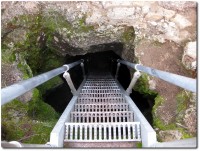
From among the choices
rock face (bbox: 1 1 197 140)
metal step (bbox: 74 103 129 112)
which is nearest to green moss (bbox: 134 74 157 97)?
rock face (bbox: 1 1 197 140)

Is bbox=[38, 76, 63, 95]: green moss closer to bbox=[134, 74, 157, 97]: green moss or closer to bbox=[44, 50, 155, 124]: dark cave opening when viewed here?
bbox=[44, 50, 155, 124]: dark cave opening

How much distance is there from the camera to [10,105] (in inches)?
202

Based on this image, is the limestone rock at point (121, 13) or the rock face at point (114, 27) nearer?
the rock face at point (114, 27)

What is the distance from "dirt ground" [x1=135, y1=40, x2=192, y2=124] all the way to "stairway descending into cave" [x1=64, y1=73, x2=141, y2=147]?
872mm

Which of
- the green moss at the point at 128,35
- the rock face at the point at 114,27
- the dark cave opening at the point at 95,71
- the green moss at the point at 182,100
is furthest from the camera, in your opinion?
the dark cave opening at the point at 95,71

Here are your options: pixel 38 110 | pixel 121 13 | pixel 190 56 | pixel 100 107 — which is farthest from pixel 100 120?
pixel 121 13

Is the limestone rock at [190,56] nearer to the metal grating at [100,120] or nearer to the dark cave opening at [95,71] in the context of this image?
the dark cave opening at [95,71]

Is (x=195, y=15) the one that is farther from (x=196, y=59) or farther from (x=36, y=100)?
(x=36, y=100)

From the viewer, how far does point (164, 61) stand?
5.71 metres

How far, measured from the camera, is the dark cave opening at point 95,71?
7590 mm

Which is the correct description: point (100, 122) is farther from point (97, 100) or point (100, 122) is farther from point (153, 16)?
point (153, 16)

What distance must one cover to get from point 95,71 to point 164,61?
5.91 metres

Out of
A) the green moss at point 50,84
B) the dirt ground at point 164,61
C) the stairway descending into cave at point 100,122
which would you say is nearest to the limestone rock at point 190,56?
the dirt ground at point 164,61

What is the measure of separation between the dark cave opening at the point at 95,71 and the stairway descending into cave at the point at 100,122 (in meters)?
1.10
